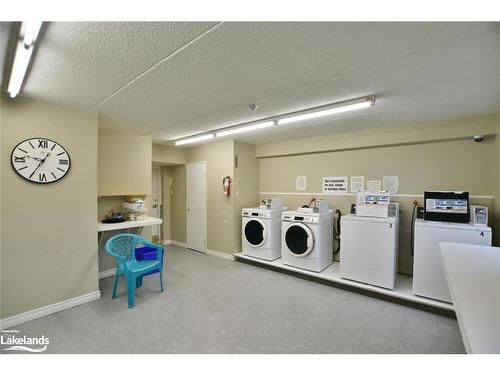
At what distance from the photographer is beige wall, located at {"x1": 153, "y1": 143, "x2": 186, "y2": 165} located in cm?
464

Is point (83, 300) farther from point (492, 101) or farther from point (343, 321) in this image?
point (492, 101)

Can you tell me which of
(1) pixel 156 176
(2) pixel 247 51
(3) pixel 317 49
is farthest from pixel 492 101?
(1) pixel 156 176

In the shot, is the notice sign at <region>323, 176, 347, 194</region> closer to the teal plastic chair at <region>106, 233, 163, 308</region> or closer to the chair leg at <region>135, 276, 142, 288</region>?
the teal plastic chair at <region>106, 233, 163, 308</region>

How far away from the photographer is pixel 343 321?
90.7 inches

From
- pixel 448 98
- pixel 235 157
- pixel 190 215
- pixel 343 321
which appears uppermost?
pixel 448 98

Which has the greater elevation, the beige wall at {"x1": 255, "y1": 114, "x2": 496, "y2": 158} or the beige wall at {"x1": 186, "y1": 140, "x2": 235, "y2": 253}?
the beige wall at {"x1": 255, "y1": 114, "x2": 496, "y2": 158}

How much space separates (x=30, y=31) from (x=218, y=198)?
3.48 meters

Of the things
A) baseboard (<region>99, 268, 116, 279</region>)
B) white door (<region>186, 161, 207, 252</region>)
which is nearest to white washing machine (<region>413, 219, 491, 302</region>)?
white door (<region>186, 161, 207, 252</region>)

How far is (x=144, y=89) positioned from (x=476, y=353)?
8.92ft

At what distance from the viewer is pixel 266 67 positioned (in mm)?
1671

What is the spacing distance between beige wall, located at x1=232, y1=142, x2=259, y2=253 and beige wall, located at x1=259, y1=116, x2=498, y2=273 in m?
0.67

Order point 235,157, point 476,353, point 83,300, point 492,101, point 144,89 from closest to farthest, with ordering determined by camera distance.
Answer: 1. point 476,353
2. point 144,89
3. point 492,101
4. point 83,300
5. point 235,157

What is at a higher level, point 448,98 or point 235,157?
point 448,98

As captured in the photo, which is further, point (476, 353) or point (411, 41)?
point (411, 41)
